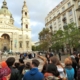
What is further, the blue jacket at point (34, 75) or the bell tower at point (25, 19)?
the bell tower at point (25, 19)

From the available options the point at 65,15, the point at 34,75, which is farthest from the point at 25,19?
the point at 34,75

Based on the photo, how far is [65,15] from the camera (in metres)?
42.8

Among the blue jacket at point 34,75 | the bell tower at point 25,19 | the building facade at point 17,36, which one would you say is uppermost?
the bell tower at point 25,19

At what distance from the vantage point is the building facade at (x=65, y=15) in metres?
37.7

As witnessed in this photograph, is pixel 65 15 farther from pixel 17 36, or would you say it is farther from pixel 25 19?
pixel 17 36

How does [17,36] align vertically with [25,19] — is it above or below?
below

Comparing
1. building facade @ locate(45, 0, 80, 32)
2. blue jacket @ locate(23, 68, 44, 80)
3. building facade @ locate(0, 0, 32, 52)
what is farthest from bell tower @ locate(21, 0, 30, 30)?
blue jacket @ locate(23, 68, 44, 80)

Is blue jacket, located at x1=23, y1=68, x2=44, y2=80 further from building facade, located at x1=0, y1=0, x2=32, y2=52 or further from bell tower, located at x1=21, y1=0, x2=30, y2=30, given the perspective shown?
bell tower, located at x1=21, y1=0, x2=30, y2=30

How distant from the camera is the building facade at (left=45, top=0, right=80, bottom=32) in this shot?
3766cm

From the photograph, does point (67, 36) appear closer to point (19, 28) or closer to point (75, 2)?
point (75, 2)

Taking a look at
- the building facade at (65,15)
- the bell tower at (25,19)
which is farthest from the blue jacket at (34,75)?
the bell tower at (25,19)

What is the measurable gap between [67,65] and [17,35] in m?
62.5

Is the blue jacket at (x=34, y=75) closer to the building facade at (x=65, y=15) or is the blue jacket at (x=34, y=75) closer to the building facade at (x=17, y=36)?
the building facade at (x=65, y=15)

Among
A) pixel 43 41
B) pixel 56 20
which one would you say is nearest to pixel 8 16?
pixel 56 20
